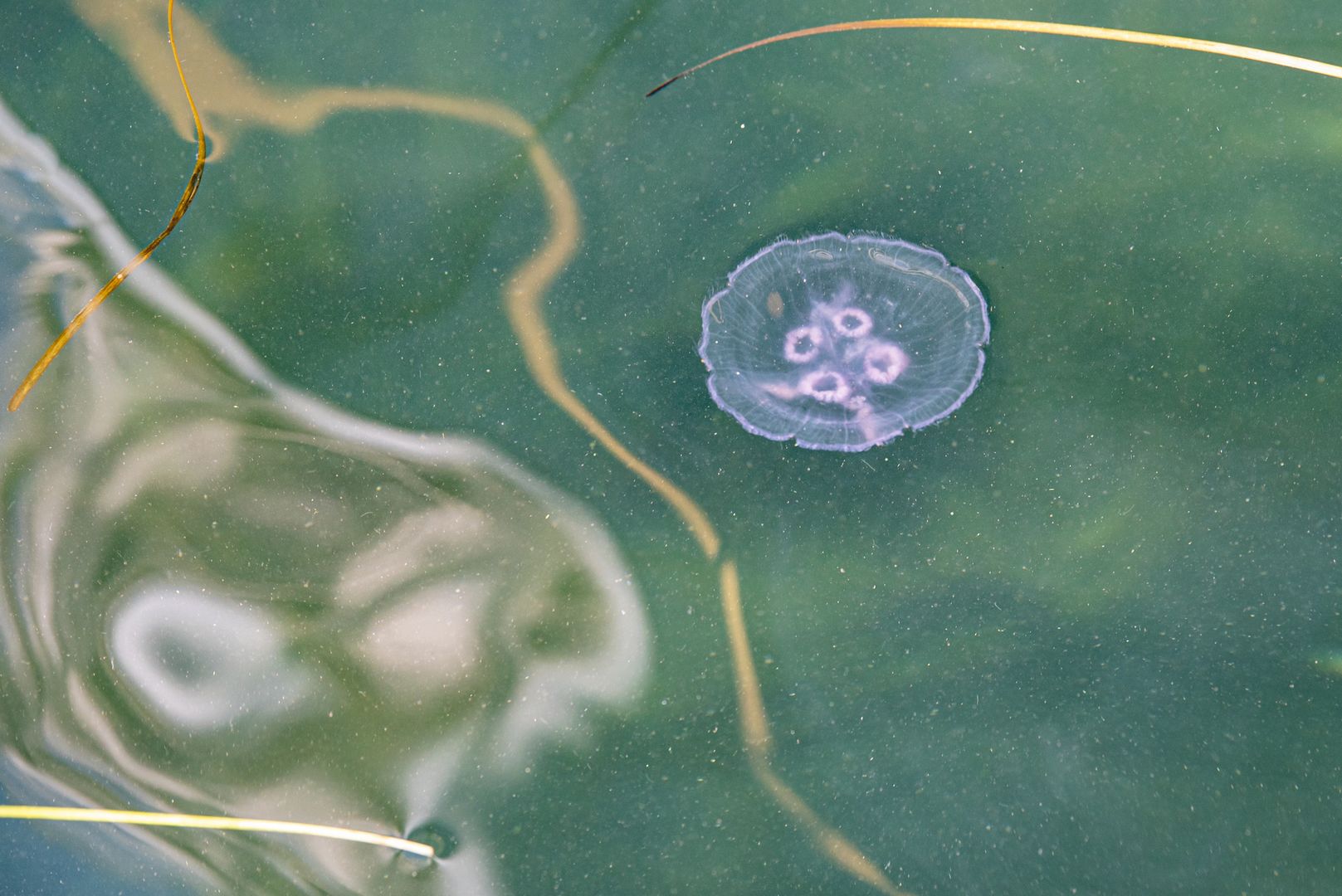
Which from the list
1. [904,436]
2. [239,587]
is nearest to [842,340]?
[904,436]

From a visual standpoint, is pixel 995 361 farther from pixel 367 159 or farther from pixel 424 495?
pixel 367 159

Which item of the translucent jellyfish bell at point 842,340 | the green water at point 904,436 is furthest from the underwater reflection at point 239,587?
the translucent jellyfish bell at point 842,340

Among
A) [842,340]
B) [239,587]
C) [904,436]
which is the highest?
[842,340]

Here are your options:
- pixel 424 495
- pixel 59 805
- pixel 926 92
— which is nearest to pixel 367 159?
pixel 424 495

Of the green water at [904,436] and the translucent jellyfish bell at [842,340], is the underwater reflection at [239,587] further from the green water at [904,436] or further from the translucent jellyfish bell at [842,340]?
the translucent jellyfish bell at [842,340]

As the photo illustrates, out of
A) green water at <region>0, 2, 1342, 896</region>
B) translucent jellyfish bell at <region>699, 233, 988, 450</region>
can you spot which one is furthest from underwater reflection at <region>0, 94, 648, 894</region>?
translucent jellyfish bell at <region>699, 233, 988, 450</region>

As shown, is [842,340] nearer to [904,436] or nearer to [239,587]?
[904,436]

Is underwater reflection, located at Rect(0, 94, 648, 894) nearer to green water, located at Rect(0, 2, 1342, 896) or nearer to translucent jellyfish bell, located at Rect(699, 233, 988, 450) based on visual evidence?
green water, located at Rect(0, 2, 1342, 896)
